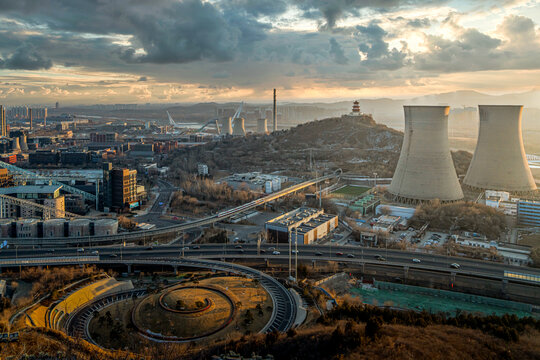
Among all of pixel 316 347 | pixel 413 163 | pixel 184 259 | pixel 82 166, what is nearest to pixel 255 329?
pixel 316 347

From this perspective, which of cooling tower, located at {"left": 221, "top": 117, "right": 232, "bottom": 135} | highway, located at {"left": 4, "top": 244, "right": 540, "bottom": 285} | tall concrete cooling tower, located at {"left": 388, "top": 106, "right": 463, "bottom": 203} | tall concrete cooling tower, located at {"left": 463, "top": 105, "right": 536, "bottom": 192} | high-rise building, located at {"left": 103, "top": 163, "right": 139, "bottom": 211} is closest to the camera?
highway, located at {"left": 4, "top": 244, "right": 540, "bottom": 285}

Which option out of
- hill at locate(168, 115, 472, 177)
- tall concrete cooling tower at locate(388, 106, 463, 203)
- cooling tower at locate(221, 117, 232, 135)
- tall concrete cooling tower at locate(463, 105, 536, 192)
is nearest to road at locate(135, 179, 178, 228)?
hill at locate(168, 115, 472, 177)

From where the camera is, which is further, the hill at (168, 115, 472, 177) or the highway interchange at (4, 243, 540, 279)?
the hill at (168, 115, 472, 177)

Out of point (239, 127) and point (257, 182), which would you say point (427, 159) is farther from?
point (239, 127)

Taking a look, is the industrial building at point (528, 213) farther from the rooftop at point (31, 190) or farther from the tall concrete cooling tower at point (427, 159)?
the rooftop at point (31, 190)

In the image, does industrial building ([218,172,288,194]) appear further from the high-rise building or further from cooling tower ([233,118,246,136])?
cooling tower ([233,118,246,136])

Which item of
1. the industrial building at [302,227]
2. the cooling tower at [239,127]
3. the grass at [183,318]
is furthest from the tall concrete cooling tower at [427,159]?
the cooling tower at [239,127]
